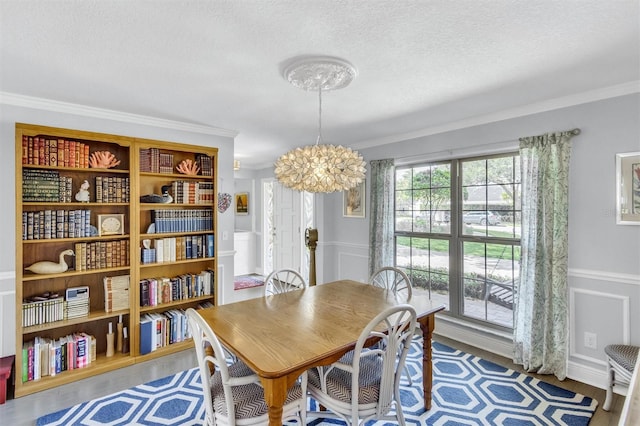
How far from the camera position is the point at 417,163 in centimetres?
394

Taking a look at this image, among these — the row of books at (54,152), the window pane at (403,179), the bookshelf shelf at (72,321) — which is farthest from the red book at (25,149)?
the window pane at (403,179)

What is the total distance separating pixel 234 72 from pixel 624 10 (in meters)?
2.08

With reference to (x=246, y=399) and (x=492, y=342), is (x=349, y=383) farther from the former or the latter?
(x=492, y=342)

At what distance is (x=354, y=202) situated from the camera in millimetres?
4637

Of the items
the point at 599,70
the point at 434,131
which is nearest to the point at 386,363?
the point at 599,70

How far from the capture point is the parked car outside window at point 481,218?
331 centimetres

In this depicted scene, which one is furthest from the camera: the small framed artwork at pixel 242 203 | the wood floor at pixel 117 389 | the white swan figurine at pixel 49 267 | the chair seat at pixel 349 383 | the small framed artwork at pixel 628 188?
the small framed artwork at pixel 242 203

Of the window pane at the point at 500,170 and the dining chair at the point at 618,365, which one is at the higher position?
the window pane at the point at 500,170

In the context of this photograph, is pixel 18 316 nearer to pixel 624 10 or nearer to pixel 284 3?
pixel 284 3

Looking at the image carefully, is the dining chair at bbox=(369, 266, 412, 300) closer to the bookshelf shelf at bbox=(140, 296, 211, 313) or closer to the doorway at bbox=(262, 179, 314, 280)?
the bookshelf shelf at bbox=(140, 296, 211, 313)

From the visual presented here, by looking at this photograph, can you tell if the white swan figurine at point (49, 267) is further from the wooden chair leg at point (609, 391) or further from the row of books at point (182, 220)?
the wooden chair leg at point (609, 391)

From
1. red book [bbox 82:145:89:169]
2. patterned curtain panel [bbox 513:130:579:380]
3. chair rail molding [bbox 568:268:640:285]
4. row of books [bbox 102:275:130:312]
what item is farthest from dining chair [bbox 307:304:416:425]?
red book [bbox 82:145:89:169]

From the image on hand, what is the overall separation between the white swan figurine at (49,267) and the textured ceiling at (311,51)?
1.38 metres

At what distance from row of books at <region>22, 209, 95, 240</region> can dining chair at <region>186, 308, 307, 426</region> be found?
6.24ft
